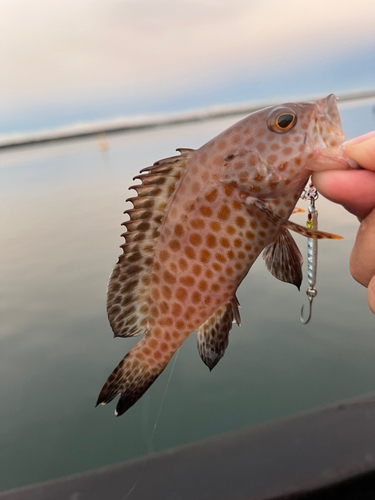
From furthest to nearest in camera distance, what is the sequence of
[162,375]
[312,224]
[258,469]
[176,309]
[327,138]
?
1. [162,375]
2. [258,469]
3. [312,224]
4. [176,309]
5. [327,138]

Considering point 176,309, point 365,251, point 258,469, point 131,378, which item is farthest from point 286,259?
point 258,469

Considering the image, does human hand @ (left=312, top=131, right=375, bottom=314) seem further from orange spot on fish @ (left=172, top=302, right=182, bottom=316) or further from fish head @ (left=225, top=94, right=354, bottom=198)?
orange spot on fish @ (left=172, top=302, right=182, bottom=316)

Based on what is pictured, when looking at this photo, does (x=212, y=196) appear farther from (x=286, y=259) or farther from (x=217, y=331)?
(x=217, y=331)

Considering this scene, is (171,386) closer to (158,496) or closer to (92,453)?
(92,453)

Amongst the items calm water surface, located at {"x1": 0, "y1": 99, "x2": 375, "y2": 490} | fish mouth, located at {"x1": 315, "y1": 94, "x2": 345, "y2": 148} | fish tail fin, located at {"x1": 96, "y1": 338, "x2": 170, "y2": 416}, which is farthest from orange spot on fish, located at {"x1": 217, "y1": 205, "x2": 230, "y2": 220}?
calm water surface, located at {"x1": 0, "y1": 99, "x2": 375, "y2": 490}

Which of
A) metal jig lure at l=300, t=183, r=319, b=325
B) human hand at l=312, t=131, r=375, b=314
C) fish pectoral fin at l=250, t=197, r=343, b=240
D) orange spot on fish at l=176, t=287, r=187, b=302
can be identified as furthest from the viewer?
metal jig lure at l=300, t=183, r=319, b=325
